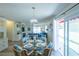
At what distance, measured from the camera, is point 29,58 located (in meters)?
1.09

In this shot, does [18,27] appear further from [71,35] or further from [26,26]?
[71,35]

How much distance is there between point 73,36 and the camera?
4.32m

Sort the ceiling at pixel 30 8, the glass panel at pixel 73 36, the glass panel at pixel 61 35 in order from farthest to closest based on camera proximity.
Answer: the glass panel at pixel 61 35, the glass panel at pixel 73 36, the ceiling at pixel 30 8

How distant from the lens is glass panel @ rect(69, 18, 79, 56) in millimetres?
4004

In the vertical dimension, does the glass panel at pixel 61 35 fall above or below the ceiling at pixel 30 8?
below

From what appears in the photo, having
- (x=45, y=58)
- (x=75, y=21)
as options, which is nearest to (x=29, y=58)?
(x=45, y=58)

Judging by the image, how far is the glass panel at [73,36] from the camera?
4004 millimetres

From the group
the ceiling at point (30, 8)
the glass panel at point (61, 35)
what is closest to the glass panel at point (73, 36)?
the ceiling at point (30, 8)

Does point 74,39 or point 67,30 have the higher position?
point 67,30

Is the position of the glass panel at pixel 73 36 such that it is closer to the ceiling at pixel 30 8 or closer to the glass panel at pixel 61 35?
the ceiling at pixel 30 8

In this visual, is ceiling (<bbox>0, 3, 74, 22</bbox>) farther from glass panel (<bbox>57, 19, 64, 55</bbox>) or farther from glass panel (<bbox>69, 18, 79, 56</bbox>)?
glass panel (<bbox>57, 19, 64, 55</bbox>)

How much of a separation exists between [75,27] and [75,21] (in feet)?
0.68

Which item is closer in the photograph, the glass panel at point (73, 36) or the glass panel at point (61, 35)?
the glass panel at point (73, 36)

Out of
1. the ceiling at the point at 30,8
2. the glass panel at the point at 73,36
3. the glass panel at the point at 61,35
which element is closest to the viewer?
the ceiling at the point at 30,8
